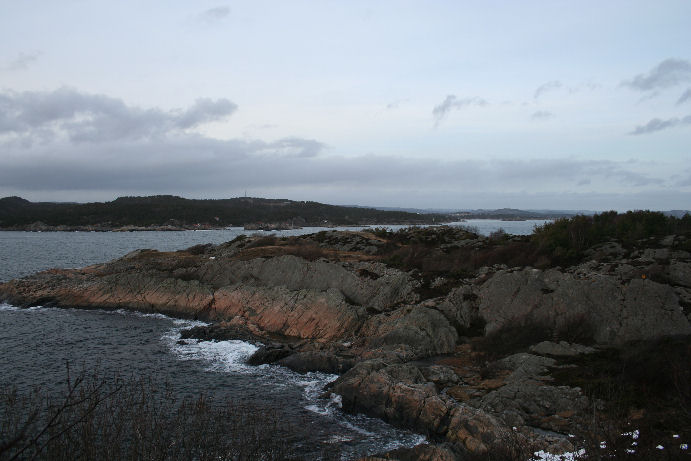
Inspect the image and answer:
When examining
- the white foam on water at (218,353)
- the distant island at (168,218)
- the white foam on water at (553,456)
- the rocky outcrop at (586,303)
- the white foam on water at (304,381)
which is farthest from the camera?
the distant island at (168,218)

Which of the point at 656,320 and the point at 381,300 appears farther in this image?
the point at 381,300

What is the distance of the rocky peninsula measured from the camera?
13.4 m

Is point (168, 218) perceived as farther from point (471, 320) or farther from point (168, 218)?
point (471, 320)

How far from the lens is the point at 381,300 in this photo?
29.0 m

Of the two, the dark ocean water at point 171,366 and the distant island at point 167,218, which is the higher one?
the distant island at point 167,218

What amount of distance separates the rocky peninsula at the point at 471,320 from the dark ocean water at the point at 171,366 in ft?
3.45

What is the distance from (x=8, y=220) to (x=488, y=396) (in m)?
191

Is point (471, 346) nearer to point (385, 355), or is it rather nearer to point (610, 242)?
point (385, 355)

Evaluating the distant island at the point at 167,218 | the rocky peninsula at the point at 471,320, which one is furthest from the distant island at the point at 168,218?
the rocky peninsula at the point at 471,320

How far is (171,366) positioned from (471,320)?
15.8 m

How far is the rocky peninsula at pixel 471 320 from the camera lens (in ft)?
44.0

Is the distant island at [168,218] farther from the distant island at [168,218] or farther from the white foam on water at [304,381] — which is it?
the white foam on water at [304,381]

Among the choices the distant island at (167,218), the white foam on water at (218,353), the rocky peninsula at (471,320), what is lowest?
the white foam on water at (218,353)

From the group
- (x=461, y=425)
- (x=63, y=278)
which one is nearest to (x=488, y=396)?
(x=461, y=425)
